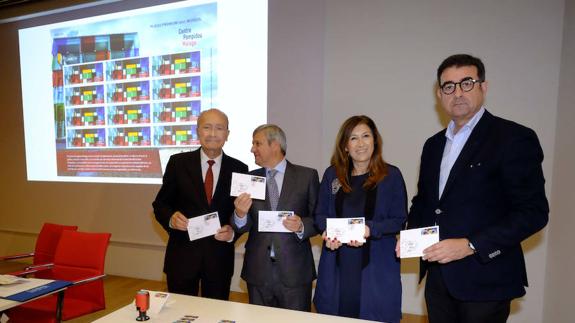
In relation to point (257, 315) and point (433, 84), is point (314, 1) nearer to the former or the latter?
point (433, 84)

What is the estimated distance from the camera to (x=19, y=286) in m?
1.91

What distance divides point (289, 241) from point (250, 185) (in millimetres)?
423

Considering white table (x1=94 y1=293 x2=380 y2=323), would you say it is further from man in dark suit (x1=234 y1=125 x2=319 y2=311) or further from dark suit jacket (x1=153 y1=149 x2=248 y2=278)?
dark suit jacket (x1=153 y1=149 x2=248 y2=278)

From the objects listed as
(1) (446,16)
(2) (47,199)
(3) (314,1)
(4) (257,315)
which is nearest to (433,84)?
(1) (446,16)

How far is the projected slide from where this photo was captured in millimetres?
3662

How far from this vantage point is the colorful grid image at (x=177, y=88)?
12.5ft

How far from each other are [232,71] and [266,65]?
40 cm

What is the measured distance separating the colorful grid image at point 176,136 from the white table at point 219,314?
2.42 meters

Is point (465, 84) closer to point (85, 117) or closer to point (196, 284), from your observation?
point (196, 284)

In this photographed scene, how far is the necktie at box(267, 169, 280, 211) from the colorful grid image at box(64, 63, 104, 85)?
3306 mm

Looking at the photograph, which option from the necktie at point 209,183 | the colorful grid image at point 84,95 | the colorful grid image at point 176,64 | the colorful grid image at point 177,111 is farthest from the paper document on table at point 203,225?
the colorful grid image at point 84,95

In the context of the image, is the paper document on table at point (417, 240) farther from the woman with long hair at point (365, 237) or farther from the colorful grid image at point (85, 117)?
the colorful grid image at point (85, 117)

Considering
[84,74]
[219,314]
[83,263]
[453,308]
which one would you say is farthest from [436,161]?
[84,74]

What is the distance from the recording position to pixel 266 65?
3.53 m
